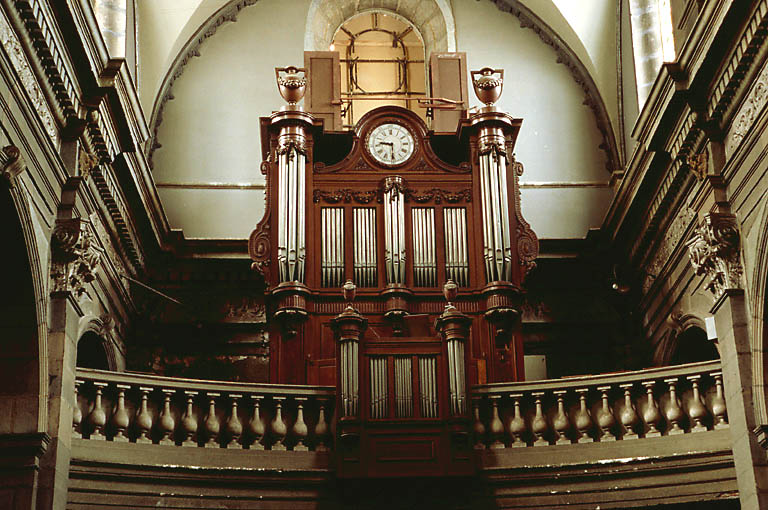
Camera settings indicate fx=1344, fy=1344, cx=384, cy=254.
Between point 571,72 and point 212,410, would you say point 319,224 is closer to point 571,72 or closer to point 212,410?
point 212,410

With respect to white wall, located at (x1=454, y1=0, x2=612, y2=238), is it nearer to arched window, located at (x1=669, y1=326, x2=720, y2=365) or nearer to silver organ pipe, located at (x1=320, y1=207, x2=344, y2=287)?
arched window, located at (x1=669, y1=326, x2=720, y2=365)

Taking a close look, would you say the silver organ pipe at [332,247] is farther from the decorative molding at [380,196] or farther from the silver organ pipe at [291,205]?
the silver organ pipe at [291,205]

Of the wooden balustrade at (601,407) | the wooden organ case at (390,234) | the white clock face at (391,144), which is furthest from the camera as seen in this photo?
the white clock face at (391,144)

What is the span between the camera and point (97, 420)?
487 inches

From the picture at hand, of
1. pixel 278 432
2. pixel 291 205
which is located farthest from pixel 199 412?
pixel 291 205

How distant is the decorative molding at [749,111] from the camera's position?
39.9ft

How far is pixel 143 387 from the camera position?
41.5ft

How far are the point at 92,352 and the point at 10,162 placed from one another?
5181mm

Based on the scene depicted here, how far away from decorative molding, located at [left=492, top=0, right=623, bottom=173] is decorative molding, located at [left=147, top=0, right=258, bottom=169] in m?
3.84

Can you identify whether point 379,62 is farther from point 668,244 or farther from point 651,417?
point 651,417

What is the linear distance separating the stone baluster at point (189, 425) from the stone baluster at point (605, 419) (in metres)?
3.86

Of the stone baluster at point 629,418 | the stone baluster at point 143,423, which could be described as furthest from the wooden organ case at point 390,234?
the stone baluster at point 143,423

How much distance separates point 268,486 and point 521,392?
263cm

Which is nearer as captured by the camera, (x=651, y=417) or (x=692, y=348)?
(x=651, y=417)
